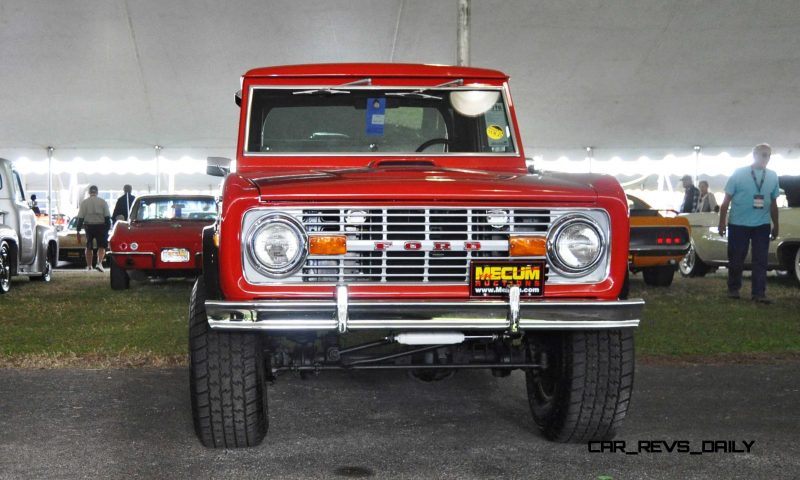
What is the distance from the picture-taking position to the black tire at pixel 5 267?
1162 cm

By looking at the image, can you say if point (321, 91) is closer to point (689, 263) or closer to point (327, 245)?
point (327, 245)

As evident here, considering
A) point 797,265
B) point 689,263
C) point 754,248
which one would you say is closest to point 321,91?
point 754,248

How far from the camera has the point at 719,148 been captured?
75.5 ft

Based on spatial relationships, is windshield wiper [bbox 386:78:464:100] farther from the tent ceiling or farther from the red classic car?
the tent ceiling

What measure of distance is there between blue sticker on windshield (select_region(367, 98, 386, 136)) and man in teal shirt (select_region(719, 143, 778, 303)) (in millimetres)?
5963

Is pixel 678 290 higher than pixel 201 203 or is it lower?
lower

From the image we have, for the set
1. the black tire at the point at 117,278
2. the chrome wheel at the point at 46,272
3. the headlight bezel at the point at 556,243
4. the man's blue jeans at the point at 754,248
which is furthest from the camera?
the chrome wheel at the point at 46,272

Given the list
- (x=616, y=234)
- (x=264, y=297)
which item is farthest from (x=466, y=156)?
(x=264, y=297)

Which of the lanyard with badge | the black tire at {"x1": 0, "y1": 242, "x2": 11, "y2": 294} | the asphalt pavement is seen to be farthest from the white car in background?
the black tire at {"x1": 0, "y1": 242, "x2": 11, "y2": 294}

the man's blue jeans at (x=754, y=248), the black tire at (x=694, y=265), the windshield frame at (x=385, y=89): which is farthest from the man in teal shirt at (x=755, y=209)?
the windshield frame at (x=385, y=89)

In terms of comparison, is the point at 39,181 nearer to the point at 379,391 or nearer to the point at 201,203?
the point at 201,203

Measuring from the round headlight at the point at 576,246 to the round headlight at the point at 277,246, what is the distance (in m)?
1.06

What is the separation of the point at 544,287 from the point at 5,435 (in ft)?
8.78

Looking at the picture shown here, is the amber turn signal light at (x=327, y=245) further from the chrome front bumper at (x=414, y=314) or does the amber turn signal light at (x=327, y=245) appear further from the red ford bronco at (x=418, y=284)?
the chrome front bumper at (x=414, y=314)
